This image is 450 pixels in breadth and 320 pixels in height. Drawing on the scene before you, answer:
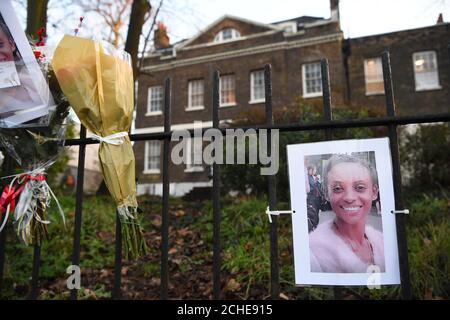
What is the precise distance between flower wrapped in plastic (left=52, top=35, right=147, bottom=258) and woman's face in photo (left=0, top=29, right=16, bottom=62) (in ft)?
0.87

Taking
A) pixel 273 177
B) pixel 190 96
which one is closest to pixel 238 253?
pixel 273 177

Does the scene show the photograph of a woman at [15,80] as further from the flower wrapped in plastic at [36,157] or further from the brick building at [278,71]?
the brick building at [278,71]

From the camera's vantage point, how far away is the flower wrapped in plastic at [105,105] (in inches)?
70.1

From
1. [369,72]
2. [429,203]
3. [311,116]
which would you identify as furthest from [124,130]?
[369,72]

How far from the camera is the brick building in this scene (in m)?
16.2

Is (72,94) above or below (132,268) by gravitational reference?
above

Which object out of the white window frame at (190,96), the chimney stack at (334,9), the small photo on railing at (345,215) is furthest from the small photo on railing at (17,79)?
the chimney stack at (334,9)

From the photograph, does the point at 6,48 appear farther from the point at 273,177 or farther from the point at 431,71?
the point at 431,71

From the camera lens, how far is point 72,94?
1819 millimetres

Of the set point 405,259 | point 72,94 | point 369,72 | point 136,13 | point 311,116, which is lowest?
point 405,259

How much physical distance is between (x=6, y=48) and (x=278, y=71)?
1643 cm

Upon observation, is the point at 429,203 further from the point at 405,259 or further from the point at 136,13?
the point at 136,13

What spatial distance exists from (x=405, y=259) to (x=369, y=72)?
56.0 feet

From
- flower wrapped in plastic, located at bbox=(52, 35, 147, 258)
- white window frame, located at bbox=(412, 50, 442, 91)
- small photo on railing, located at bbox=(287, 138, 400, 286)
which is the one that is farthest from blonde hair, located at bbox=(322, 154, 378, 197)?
white window frame, located at bbox=(412, 50, 442, 91)
